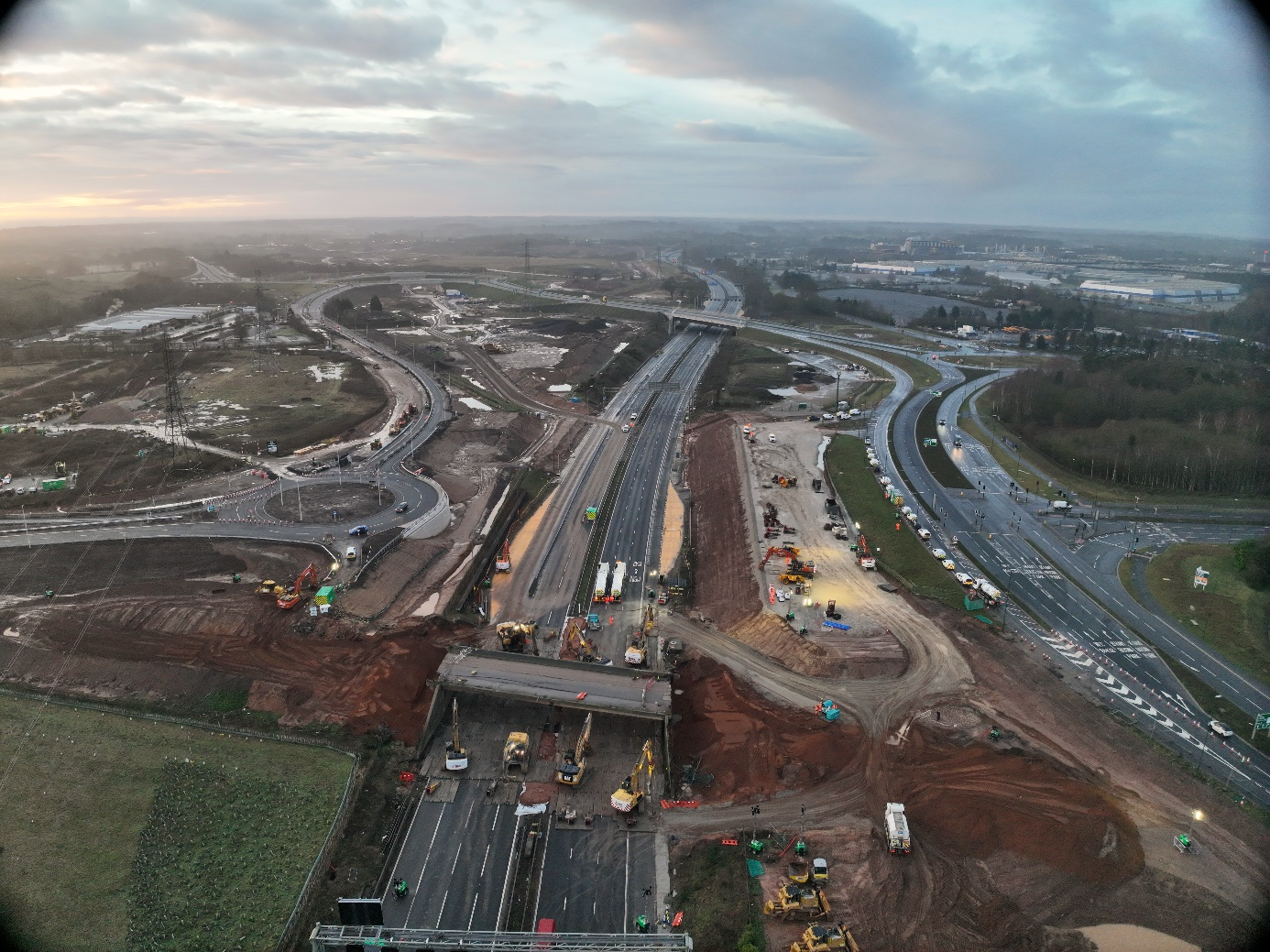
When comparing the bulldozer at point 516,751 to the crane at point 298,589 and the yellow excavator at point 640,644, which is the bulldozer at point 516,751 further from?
the crane at point 298,589

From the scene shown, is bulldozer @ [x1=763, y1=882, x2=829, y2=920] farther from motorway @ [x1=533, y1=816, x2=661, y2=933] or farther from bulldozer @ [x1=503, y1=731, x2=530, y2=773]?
bulldozer @ [x1=503, y1=731, x2=530, y2=773]

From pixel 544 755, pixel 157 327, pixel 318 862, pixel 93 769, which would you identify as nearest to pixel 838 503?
pixel 544 755

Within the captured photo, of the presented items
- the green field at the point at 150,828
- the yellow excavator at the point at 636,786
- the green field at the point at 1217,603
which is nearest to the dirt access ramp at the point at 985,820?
the yellow excavator at the point at 636,786

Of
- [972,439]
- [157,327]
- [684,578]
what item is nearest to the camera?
[684,578]

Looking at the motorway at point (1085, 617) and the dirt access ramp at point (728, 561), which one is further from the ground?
the motorway at point (1085, 617)

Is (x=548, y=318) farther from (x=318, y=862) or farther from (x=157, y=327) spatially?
(x=318, y=862)

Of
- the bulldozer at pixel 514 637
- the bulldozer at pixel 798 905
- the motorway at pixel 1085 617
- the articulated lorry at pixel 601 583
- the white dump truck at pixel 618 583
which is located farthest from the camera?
the white dump truck at pixel 618 583

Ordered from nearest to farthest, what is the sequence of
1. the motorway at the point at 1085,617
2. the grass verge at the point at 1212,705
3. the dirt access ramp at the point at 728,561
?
the motorway at the point at 1085,617
the grass verge at the point at 1212,705
the dirt access ramp at the point at 728,561

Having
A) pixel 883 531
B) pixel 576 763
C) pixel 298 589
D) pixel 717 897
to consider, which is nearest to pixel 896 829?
pixel 717 897
